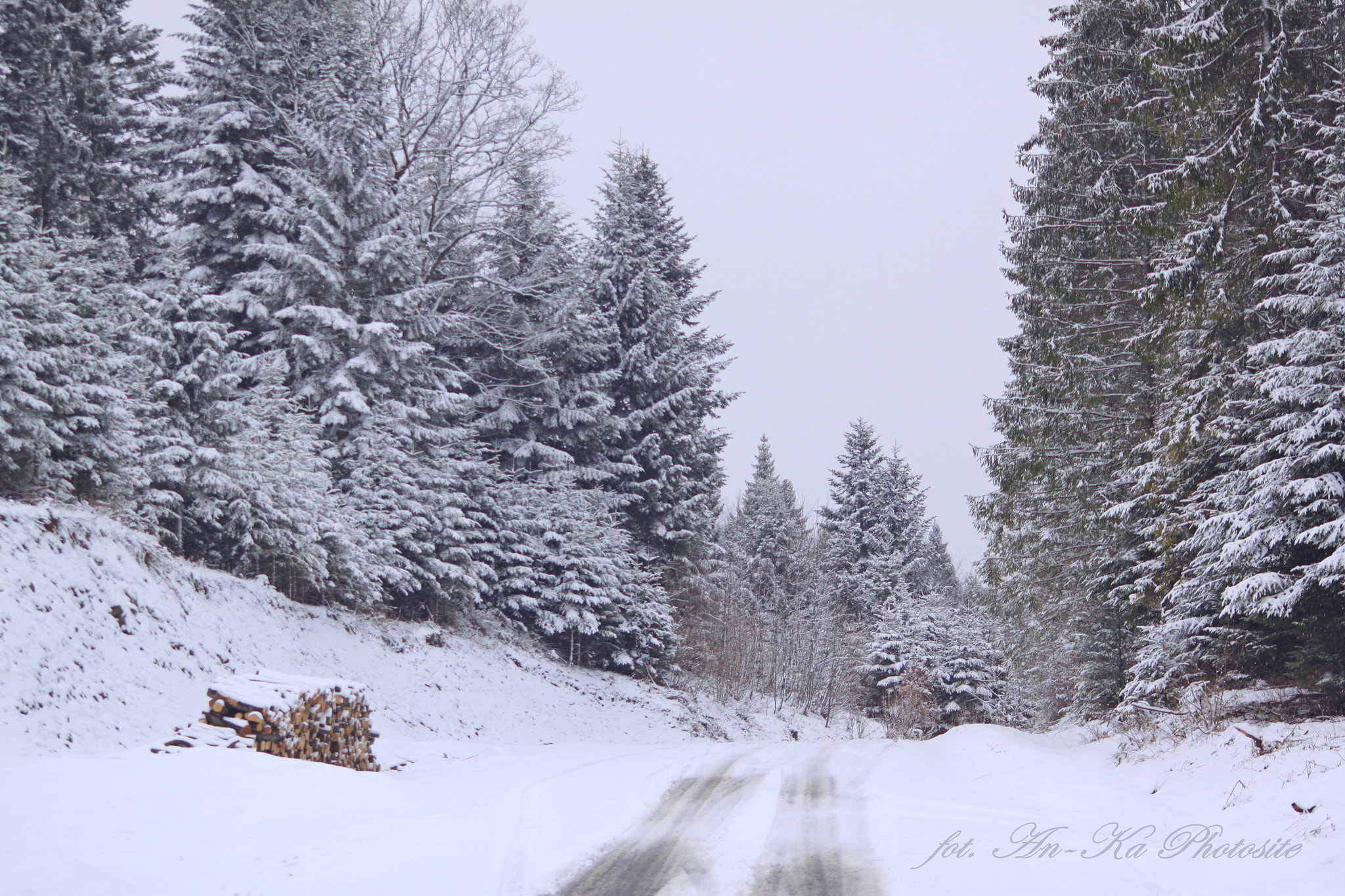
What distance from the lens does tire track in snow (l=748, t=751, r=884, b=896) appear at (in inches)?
212

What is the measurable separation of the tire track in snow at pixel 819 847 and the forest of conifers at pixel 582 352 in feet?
15.1

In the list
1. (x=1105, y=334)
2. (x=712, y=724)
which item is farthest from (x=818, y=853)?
(x=712, y=724)

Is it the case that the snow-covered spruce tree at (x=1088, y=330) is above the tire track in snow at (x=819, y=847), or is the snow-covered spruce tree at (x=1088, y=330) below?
above

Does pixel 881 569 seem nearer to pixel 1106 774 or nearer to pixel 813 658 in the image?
pixel 813 658

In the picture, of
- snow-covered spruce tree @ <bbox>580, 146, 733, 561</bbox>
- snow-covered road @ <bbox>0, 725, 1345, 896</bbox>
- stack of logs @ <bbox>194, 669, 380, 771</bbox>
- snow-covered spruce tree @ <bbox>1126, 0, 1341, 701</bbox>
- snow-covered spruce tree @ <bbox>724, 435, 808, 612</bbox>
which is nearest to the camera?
snow-covered road @ <bbox>0, 725, 1345, 896</bbox>

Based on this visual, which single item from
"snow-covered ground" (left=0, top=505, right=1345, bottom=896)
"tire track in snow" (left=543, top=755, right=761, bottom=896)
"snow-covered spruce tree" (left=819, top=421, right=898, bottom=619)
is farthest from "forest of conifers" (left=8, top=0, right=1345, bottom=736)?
"snow-covered spruce tree" (left=819, top=421, right=898, bottom=619)

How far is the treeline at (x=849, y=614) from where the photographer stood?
29.2m

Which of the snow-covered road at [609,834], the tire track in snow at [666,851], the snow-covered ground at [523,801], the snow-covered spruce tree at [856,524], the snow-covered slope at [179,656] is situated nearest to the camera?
the snow-covered road at [609,834]

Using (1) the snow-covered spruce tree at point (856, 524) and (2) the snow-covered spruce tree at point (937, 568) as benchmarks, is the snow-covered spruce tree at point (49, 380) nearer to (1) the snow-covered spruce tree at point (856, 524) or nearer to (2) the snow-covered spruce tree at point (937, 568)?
(2) the snow-covered spruce tree at point (937, 568)

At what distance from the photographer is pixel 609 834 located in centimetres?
666

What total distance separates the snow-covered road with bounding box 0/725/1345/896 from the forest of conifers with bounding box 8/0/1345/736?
319cm

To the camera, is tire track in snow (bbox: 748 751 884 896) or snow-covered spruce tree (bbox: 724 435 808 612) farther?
snow-covered spruce tree (bbox: 724 435 808 612)

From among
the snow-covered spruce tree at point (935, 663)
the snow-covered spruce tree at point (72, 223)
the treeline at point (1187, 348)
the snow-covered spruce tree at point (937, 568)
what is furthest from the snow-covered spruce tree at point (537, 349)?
the snow-covered spruce tree at point (937, 568)

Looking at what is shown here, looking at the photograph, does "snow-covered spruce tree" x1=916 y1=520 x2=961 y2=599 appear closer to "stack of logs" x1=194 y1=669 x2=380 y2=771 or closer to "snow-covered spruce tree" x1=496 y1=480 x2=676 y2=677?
"snow-covered spruce tree" x1=496 y1=480 x2=676 y2=677
